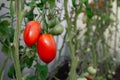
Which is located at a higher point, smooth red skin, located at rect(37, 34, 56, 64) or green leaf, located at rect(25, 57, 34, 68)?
smooth red skin, located at rect(37, 34, 56, 64)

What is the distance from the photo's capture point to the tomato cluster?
2.42ft

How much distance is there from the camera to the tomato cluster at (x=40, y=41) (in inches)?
29.1

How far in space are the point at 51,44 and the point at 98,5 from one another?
6.08 feet

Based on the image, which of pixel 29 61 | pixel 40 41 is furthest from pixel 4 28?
pixel 40 41

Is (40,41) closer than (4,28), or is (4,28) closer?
(40,41)

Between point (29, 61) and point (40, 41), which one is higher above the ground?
point (40, 41)

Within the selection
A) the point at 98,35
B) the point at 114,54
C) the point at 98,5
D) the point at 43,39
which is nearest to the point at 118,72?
the point at 114,54

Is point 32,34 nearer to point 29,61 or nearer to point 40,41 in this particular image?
point 40,41

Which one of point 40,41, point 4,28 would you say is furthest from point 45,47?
point 4,28

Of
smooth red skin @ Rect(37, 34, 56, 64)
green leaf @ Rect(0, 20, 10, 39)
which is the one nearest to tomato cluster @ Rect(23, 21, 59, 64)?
smooth red skin @ Rect(37, 34, 56, 64)

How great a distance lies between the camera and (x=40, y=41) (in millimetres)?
747

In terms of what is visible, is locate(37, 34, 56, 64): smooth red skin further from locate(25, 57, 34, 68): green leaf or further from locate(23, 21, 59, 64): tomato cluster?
locate(25, 57, 34, 68): green leaf

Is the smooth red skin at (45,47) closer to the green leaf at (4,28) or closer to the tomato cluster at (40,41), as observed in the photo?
the tomato cluster at (40,41)

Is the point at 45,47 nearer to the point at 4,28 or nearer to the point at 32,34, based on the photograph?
the point at 32,34
